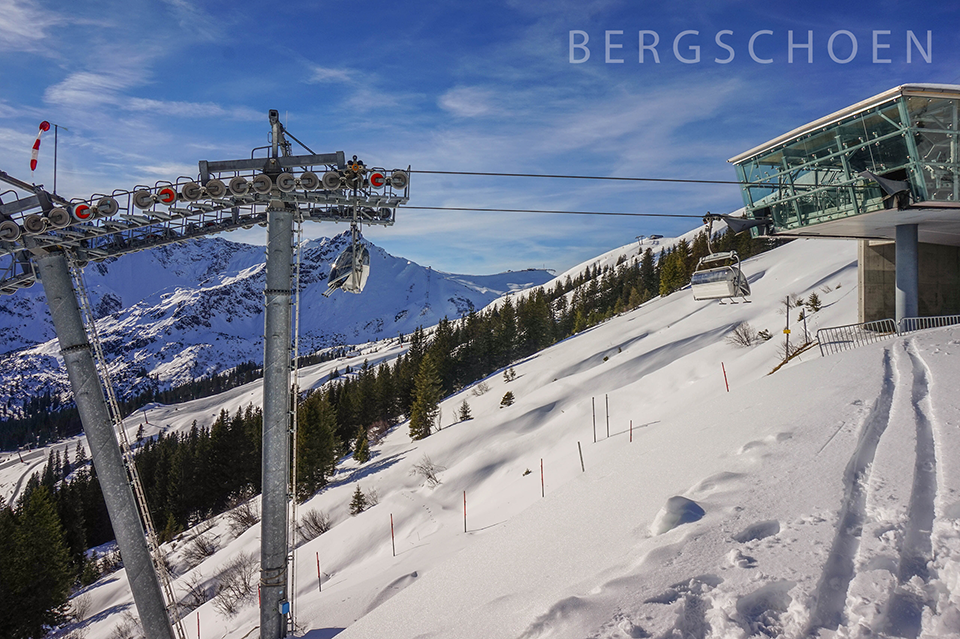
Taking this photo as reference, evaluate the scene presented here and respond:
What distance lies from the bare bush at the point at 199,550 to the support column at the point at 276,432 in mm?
29159

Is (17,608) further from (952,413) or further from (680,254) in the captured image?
(680,254)

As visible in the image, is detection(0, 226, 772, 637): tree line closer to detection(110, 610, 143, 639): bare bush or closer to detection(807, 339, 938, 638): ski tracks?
detection(110, 610, 143, 639): bare bush

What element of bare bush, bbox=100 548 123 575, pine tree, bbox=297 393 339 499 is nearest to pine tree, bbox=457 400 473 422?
pine tree, bbox=297 393 339 499

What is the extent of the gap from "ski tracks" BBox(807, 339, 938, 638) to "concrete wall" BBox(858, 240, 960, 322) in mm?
24700

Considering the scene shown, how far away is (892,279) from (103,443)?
35.7m

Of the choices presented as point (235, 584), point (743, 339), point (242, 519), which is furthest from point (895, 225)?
point (242, 519)

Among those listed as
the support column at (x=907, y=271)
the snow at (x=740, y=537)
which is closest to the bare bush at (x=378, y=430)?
the snow at (x=740, y=537)

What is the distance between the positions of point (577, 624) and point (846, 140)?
23216mm

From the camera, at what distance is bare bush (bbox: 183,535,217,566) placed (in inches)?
1300

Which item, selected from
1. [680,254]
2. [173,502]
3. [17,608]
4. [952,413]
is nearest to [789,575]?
[952,413]

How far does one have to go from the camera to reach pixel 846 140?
807 inches

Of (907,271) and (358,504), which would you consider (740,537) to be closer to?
(907,271)

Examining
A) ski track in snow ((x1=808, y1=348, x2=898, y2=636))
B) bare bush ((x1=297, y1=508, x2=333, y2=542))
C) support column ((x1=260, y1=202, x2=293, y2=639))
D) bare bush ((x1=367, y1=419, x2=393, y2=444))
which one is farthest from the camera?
bare bush ((x1=367, y1=419, x2=393, y2=444))

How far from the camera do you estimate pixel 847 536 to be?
5.07 m
